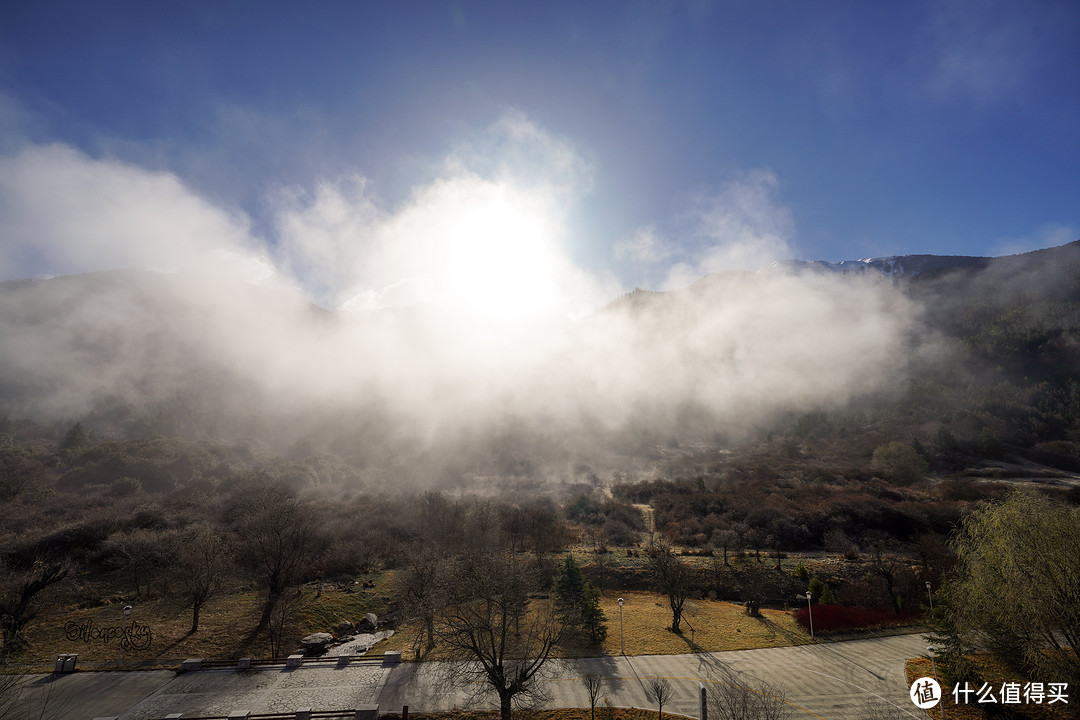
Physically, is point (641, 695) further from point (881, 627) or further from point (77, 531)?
point (77, 531)

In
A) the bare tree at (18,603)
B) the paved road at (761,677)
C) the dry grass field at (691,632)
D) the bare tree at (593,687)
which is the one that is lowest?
the dry grass field at (691,632)

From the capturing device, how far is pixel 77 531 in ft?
159

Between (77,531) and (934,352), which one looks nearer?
(77,531)

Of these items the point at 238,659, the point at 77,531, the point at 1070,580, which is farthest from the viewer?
the point at 77,531

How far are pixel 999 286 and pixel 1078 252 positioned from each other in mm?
34320

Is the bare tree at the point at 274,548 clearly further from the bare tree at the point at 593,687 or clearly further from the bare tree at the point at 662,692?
the bare tree at the point at 662,692

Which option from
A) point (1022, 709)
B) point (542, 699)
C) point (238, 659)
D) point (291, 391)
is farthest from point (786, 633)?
point (291, 391)

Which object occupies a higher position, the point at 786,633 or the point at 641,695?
the point at 641,695

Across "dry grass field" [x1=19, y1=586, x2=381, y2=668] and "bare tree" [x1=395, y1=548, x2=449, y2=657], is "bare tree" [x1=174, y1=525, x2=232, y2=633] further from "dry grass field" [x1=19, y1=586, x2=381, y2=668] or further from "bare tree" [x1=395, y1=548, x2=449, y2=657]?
"bare tree" [x1=395, y1=548, x2=449, y2=657]
